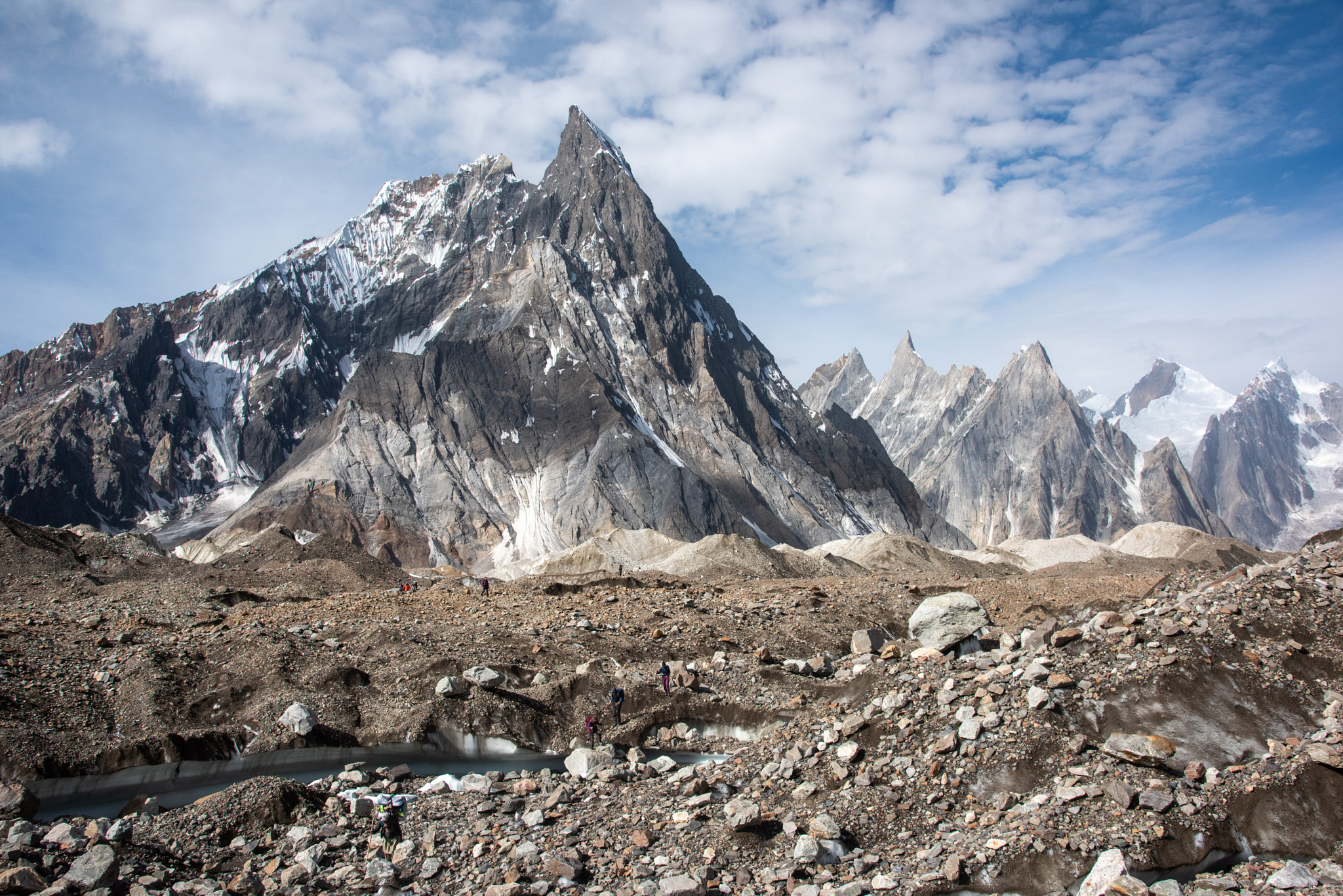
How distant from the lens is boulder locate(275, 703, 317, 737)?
1827cm

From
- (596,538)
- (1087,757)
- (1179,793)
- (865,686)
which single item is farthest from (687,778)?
(596,538)

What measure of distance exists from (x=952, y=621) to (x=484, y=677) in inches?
471

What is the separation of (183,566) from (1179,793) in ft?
148

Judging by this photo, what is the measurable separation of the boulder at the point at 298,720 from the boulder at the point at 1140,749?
54.0 ft

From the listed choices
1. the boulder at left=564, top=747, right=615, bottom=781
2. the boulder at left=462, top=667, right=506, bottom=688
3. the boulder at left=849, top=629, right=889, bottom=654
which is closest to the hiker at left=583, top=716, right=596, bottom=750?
the boulder at left=564, top=747, right=615, bottom=781

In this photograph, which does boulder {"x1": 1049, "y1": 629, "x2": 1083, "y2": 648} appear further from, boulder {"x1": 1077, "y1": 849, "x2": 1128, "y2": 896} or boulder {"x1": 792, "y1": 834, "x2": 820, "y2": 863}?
boulder {"x1": 792, "y1": 834, "x2": 820, "y2": 863}

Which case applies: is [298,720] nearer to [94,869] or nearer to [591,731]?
[591,731]

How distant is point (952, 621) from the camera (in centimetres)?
1908

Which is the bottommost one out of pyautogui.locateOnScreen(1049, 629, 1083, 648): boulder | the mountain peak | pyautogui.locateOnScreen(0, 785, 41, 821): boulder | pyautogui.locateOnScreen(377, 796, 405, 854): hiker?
pyautogui.locateOnScreen(377, 796, 405, 854): hiker

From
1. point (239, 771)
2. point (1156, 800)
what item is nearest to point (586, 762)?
point (239, 771)

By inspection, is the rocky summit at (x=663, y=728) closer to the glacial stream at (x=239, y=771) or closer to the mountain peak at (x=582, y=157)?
the glacial stream at (x=239, y=771)

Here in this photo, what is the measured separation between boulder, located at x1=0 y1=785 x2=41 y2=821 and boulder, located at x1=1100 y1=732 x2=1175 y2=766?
16.5 meters

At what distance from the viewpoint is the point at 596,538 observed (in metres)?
72.9

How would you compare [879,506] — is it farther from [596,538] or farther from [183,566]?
[183,566]
